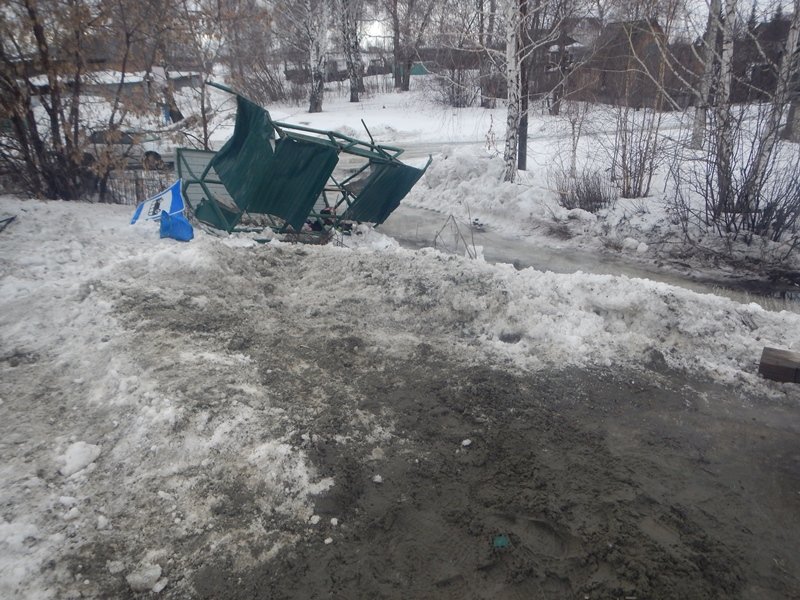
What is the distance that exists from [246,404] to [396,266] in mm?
2651

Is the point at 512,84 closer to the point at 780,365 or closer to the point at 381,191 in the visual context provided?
the point at 381,191

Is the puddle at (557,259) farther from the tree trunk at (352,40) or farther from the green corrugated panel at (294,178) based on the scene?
the tree trunk at (352,40)

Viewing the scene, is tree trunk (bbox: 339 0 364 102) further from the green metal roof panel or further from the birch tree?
the green metal roof panel

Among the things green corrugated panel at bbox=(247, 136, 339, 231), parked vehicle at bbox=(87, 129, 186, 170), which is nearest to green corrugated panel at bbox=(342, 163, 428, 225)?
green corrugated panel at bbox=(247, 136, 339, 231)

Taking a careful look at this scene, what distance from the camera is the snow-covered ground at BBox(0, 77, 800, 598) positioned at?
2.67 m

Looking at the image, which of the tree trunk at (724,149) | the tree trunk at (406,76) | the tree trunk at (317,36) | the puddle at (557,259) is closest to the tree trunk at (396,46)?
the tree trunk at (406,76)

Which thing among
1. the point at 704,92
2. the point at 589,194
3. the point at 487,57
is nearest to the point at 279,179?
the point at 589,194

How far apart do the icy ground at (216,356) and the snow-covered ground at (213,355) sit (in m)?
0.01

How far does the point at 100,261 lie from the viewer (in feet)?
19.7

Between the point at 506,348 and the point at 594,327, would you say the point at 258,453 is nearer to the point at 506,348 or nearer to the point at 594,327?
the point at 506,348

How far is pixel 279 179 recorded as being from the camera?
23.2ft

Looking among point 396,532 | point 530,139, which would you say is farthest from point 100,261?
point 530,139

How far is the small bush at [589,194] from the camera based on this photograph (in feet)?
32.2

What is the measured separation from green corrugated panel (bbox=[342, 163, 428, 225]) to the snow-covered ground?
3.84 ft
